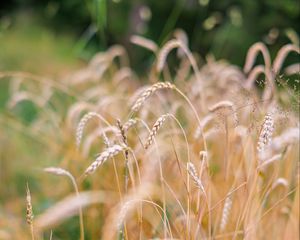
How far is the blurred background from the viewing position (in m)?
6.05

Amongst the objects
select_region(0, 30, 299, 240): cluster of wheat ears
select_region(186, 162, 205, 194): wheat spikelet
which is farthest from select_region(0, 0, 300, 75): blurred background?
select_region(186, 162, 205, 194): wheat spikelet

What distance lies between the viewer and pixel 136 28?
725 centimetres

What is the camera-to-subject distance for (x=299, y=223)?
1884 mm

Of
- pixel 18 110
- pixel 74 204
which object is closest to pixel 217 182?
pixel 74 204

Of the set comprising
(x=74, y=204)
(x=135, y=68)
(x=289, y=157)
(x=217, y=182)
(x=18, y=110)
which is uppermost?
(x=74, y=204)

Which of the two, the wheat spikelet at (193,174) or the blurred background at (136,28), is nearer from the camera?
the wheat spikelet at (193,174)

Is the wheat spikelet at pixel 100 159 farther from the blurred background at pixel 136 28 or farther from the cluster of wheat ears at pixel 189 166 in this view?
the blurred background at pixel 136 28

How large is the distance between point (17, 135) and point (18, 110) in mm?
799

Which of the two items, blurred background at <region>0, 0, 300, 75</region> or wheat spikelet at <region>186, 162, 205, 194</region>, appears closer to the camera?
wheat spikelet at <region>186, 162, 205, 194</region>

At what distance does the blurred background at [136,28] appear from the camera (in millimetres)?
6051

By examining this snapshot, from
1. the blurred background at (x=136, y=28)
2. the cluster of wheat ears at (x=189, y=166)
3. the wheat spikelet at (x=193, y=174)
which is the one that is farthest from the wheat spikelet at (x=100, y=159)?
the blurred background at (x=136, y=28)

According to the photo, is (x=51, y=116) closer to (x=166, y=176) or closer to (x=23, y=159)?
(x=166, y=176)

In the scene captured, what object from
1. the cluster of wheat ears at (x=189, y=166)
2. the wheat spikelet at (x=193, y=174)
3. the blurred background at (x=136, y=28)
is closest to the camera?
the wheat spikelet at (x=193, y=174)

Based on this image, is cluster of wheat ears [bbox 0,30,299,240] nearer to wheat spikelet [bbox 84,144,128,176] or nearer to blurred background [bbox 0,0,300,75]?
wheat spikelet [bbox 84,144,128,176]
